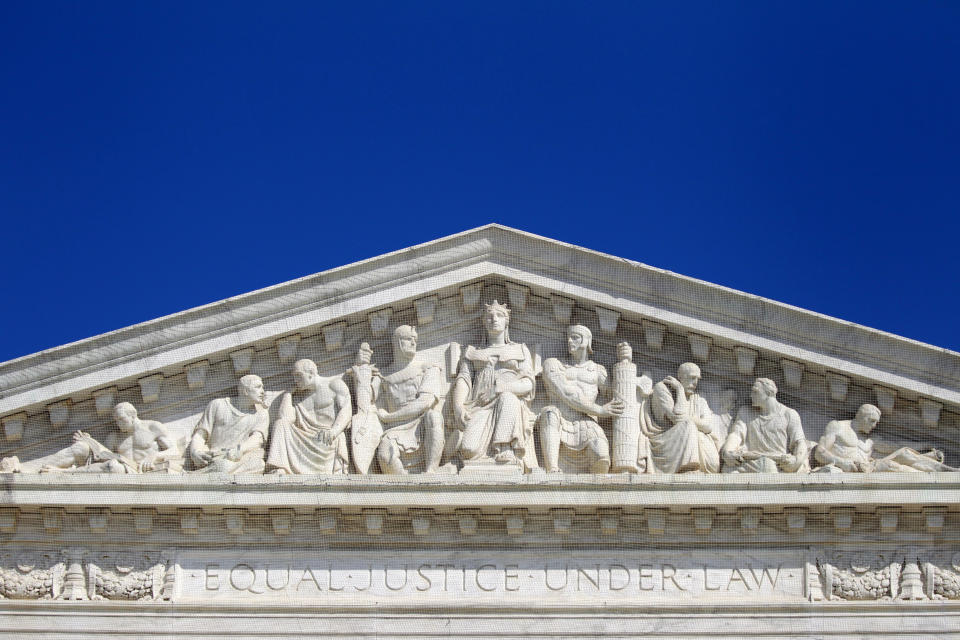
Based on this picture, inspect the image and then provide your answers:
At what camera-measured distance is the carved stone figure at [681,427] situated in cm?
2416

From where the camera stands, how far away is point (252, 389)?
2477 centimetres

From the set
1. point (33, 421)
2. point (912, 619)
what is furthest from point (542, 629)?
point (33, 421)

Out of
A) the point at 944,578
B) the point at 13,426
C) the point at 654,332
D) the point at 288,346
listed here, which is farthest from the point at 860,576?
the point at 13,426

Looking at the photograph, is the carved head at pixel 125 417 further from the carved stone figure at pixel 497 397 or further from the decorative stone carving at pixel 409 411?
the carved stone figure at pixel 497 397

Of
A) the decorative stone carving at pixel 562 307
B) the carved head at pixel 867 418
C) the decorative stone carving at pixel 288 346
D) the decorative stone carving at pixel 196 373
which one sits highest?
the decorative stone carving at pixel 562 307

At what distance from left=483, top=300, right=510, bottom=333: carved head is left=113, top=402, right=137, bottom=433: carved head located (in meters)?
3.97

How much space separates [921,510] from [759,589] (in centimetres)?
189

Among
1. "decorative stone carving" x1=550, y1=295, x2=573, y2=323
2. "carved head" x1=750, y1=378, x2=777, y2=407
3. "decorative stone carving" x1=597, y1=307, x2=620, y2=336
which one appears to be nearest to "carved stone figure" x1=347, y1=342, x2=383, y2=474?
"decorative stone carving" x1=550, y1=295, x2=573, y2=323

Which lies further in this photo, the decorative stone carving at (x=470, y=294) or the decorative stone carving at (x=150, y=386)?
the decorative stone carving at (x=470, y=294)

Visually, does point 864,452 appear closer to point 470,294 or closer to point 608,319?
point 608,319

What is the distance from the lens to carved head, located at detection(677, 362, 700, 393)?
2464 centimetres

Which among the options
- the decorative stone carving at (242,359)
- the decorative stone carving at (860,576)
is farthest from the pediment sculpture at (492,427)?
the decorative stone carving at (860,576)

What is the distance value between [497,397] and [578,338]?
1149mm

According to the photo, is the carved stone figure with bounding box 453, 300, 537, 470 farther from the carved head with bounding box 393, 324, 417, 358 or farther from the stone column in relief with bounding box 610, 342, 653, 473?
the stone column in relief with bounding box 610, 342, 653, 473
